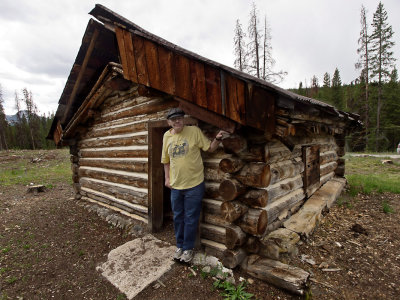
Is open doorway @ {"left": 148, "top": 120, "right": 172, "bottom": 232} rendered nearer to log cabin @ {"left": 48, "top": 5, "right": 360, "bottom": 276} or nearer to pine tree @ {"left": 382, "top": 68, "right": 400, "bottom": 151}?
log cabin @ {"left": 48, "top": 5, "right": 360, "bottom": 276}

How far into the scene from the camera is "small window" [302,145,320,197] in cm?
461

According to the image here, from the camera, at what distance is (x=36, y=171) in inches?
620

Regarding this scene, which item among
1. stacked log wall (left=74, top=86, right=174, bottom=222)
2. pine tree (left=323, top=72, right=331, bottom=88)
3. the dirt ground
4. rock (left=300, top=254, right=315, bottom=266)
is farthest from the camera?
pine tree (left=323, top=72, right=331, bottom=88)

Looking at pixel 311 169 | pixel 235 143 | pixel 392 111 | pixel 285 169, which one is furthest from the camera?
pixel 392 111

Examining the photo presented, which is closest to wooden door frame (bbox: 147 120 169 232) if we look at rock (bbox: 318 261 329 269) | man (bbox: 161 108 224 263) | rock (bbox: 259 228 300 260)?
man (bbox: 161 108 224 263)

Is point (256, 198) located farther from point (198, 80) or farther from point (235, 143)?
point (198, 80)

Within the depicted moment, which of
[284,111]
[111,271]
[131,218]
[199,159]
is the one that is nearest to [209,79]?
[284,111]

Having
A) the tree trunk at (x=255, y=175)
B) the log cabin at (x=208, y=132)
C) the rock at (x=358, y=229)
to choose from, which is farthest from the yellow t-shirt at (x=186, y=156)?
the rock at (x=358, y=229)

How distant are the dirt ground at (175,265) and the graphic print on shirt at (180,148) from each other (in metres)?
1.85

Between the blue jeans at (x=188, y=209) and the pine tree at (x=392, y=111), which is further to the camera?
the pine tree at (x=392, y=111)

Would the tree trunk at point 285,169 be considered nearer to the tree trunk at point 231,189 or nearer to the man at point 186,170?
the tree trunk at point 231,189

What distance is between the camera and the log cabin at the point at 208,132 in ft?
8.30

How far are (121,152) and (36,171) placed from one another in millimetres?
14998

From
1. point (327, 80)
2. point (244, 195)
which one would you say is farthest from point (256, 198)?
point (327, 80)
